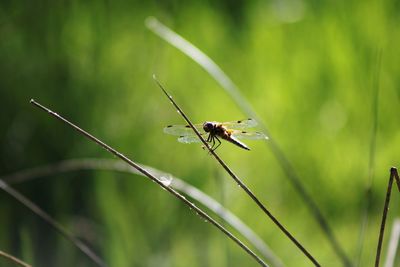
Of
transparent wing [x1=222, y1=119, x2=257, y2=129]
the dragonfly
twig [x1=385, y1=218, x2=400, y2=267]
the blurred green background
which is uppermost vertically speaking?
the blurred green background

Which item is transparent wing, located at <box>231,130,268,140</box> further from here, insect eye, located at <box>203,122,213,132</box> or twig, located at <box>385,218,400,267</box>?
twig, located at <box>385,218,400,267</box>

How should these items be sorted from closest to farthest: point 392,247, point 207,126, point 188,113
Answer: point 392,247
point 207,126
point 188,113

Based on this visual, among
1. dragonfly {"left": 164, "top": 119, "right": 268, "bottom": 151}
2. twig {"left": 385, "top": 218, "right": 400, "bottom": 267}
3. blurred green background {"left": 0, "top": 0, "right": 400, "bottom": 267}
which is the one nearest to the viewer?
twig {"left": 385, "top": 218, "right": 400, "bottom": 267}

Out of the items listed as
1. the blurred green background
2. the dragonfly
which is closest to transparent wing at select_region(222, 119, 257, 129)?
the dragonfly

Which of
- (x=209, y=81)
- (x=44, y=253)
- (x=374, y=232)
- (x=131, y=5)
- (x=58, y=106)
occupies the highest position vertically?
(x=131, y=5)

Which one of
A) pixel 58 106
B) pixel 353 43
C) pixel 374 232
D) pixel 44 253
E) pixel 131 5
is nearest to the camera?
pixel 44 253

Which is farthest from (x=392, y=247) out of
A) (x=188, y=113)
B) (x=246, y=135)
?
(x=188, y=113)

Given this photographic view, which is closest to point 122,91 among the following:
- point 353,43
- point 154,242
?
point 154,242

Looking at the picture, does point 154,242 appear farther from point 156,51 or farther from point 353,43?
point 353,43

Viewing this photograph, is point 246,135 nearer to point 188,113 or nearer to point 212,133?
point 212,133
